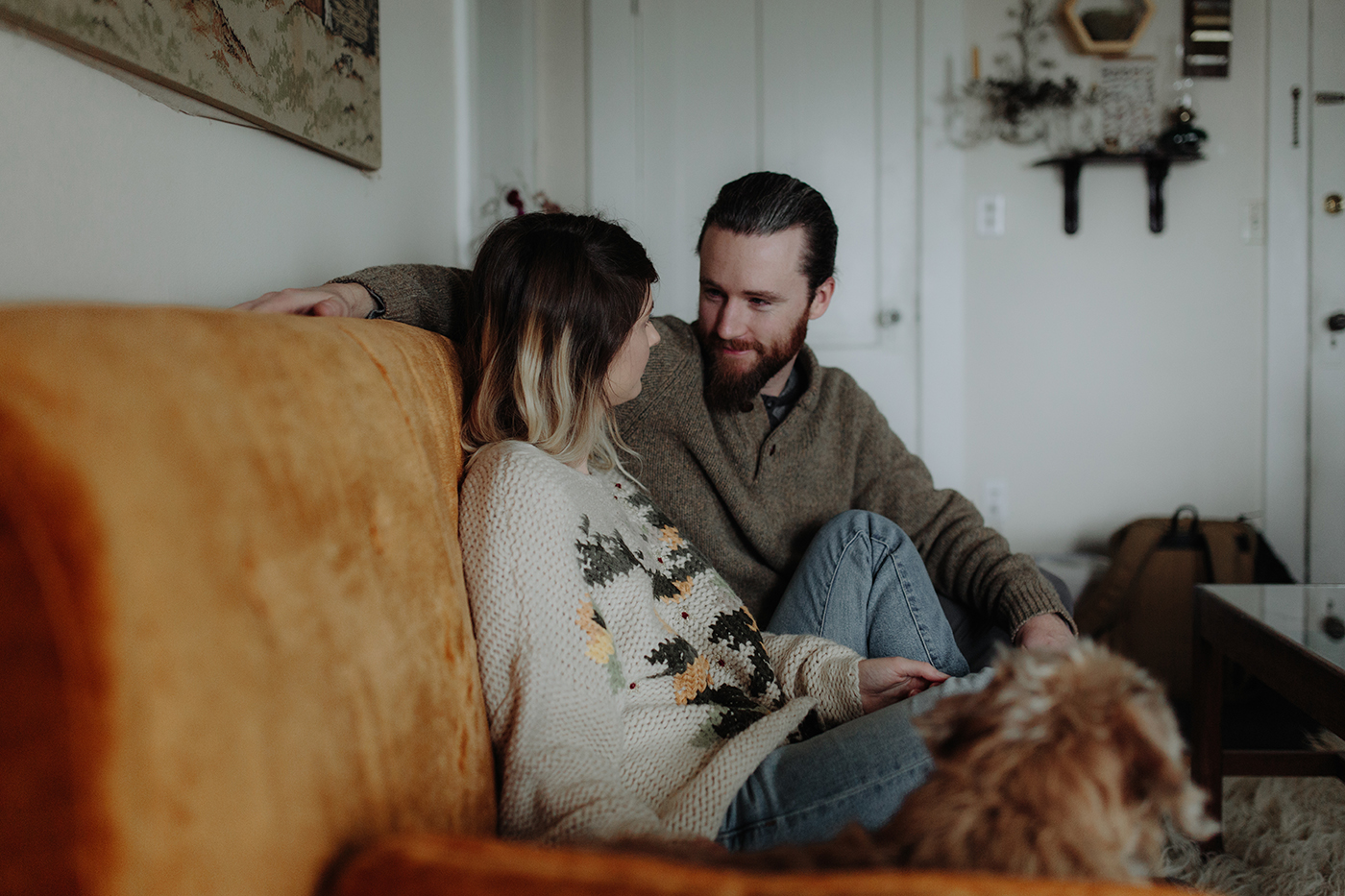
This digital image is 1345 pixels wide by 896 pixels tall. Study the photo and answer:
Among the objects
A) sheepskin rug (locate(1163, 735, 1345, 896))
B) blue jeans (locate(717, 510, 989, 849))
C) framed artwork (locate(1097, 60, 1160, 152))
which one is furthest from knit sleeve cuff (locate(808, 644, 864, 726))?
framed artwork (locate(1097, 60, 1160, 152))

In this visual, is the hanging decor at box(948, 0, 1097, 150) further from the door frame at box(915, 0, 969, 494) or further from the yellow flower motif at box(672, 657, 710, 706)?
the yellow flower motif at box(672, 657, 710, 706)

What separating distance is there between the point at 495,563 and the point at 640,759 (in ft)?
0.82

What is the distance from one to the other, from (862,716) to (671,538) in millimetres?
395

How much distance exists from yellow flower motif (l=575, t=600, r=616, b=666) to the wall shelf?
257cm

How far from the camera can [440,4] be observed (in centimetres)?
183

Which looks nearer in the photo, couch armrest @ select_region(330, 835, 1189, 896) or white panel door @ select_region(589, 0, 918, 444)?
couch armrest @ select_region(330, 835, 1189, 896)

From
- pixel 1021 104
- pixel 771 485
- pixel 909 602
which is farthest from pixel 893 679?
pixel 1021 104

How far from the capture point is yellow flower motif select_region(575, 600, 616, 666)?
2.54ft

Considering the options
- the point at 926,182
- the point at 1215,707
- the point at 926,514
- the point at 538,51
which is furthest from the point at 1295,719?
the point at 538,51

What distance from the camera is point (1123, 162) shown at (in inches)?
105

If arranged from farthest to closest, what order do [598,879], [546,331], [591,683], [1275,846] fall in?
[1275,846]
[546,331]
[591,683]
[598,879]

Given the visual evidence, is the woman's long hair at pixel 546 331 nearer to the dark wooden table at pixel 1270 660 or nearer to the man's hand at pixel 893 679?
Result: the man's hand at pixel 893 679

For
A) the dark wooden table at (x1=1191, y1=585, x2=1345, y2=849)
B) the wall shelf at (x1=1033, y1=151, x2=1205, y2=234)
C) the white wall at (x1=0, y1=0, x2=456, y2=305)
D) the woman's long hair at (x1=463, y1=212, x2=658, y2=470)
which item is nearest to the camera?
the white wall at (x1=0, y1=0, x2=456, y2=305)

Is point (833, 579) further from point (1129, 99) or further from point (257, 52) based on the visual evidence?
point (1129, 99)
